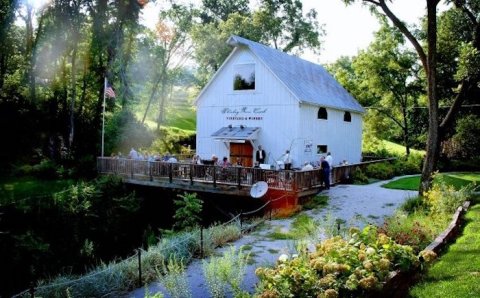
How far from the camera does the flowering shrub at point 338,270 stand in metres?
5.95

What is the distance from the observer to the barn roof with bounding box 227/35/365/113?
23.0 meters

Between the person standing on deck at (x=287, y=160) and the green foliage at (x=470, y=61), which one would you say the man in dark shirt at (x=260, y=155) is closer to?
the person standing on deck at (x=287, y=160)

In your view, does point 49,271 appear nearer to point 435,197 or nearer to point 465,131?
point 435,197

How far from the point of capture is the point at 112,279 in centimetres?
964

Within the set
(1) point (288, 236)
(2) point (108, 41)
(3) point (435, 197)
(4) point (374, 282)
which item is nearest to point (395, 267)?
(4) point (374, 282)

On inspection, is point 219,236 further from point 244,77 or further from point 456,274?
point 244,77

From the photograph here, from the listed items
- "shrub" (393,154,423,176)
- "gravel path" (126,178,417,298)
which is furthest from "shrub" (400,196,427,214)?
"shrub" (393,154,423,176)

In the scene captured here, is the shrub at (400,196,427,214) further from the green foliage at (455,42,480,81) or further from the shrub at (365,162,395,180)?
the shrub at (365,162,395,180)

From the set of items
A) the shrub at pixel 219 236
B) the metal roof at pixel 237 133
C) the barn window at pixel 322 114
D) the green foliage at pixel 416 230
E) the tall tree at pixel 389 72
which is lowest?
the shrub at pixel 219 236

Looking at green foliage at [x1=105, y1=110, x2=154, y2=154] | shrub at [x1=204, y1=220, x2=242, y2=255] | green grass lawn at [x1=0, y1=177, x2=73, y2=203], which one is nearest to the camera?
shrub at [x1=204, y1=220, x2=242, y2=255]

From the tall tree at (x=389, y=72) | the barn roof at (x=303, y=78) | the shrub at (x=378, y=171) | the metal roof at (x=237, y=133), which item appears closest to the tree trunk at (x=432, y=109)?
the barn roof at (x=303, y=78)

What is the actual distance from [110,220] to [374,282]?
16.1 metres

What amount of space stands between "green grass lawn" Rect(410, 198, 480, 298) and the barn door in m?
13.9

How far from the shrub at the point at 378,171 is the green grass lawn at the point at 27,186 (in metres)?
17.0
